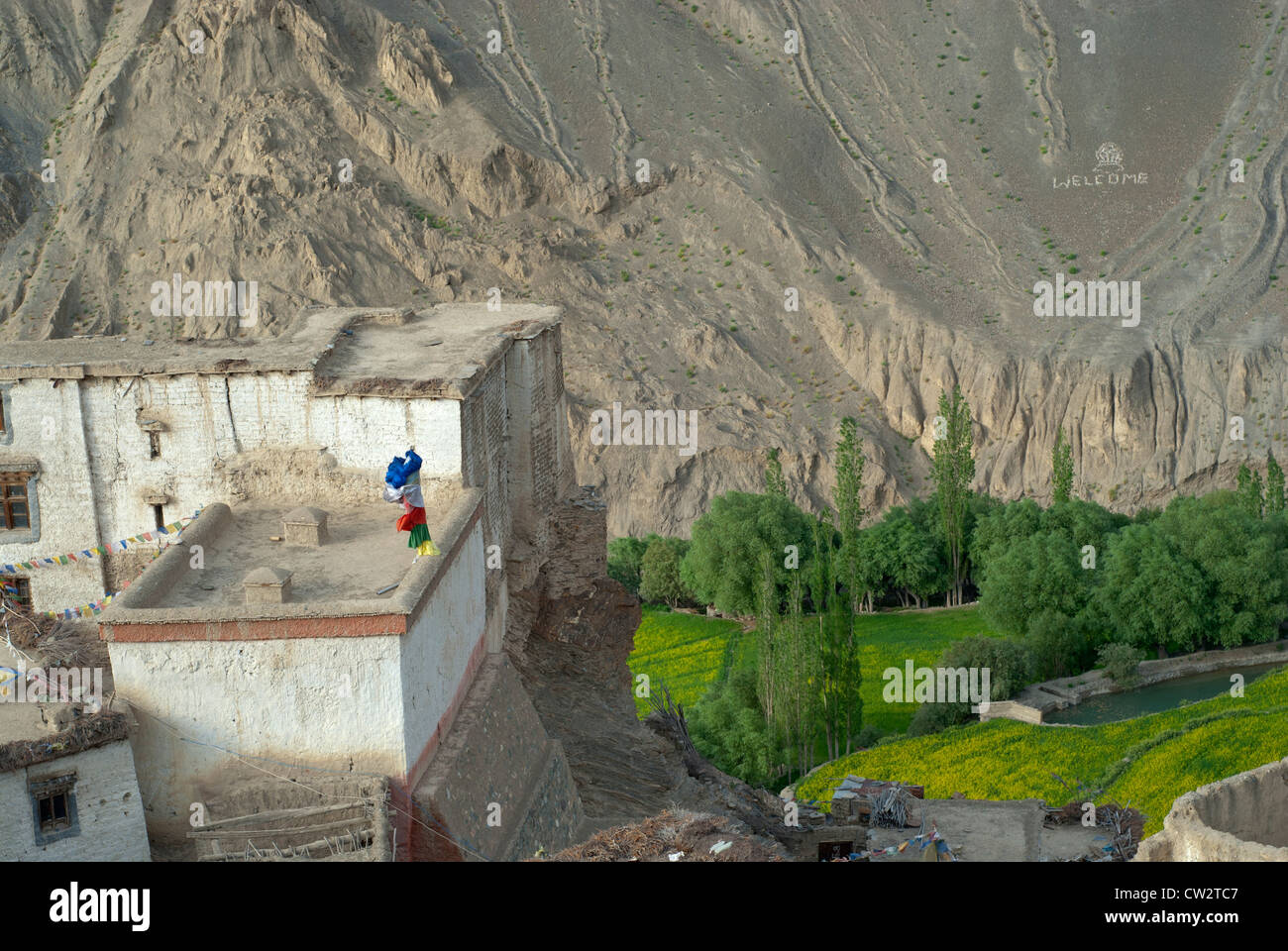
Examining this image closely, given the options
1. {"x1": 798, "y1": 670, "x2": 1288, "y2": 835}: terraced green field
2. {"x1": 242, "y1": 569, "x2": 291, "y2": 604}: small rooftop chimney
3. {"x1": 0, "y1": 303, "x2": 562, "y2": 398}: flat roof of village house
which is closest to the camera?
{"x1": 242, "y1": 569, "x2": 291, "y2": 604}: small rooftop chimney

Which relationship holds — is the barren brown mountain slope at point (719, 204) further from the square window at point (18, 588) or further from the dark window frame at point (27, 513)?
the square window at point (18, 588)

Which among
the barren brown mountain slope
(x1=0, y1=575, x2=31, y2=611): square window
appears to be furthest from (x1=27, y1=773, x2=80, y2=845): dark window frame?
the barren brown mountain slope

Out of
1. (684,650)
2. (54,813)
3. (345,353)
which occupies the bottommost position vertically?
(684,650)

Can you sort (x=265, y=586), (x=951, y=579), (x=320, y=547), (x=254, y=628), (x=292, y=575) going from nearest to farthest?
(x=254, y=628) → (x=265, y=586) → (x=292, y=575) → (x=320, y=547) → (x=951, y=579)

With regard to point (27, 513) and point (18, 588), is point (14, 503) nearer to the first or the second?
point (27, 513)

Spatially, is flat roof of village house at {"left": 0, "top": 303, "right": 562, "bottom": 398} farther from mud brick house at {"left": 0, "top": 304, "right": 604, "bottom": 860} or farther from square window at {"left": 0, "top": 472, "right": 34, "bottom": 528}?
square window at {"left": 0, "top": 472, "right": 34, "bottom": 528}

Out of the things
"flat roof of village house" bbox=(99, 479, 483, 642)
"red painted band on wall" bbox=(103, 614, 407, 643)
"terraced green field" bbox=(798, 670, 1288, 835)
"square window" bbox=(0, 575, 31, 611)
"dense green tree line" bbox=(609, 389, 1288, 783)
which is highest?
"flat roof of village house" bbox=(99, 479, 483, 642)

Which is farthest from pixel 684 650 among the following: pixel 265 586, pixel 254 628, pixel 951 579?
pixel 254 628

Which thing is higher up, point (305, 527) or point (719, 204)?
point (719, 204)
